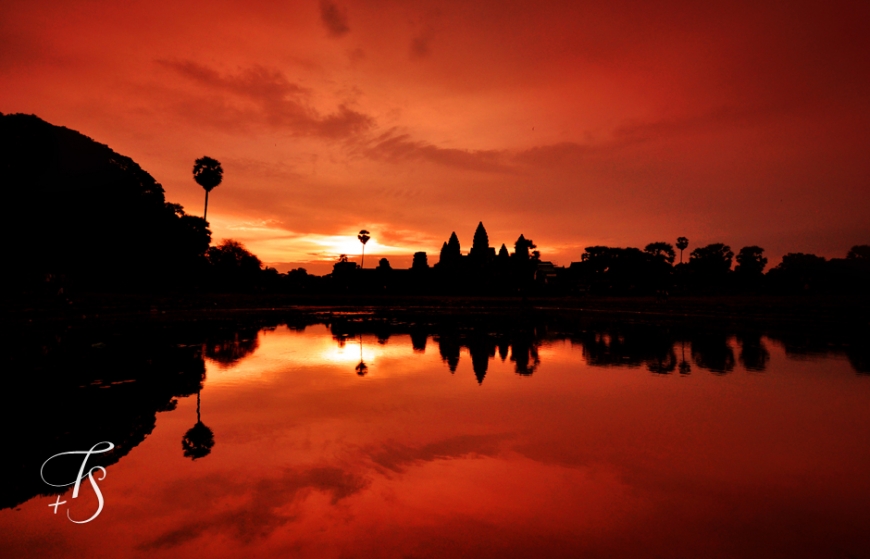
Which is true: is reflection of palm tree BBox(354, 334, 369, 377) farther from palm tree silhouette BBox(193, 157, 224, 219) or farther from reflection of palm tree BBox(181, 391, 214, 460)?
palm tree silhouette BBox(193, 157, 224, 219)

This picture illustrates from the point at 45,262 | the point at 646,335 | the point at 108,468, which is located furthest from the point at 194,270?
the point at 108,468

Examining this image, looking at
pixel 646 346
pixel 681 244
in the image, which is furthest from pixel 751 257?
pixel 646 346

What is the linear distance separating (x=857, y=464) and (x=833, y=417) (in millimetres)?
2742

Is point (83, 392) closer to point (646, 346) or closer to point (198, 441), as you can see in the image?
point (198, 441)

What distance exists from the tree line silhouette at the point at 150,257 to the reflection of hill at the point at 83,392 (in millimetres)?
21085

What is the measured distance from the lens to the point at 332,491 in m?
5.02

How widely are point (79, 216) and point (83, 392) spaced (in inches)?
1458

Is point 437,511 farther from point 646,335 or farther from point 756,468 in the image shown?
point 646,335

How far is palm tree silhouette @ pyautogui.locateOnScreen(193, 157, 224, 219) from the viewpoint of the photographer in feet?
216

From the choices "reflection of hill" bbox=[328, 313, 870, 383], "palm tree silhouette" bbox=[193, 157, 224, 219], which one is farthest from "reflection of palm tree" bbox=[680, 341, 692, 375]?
"palm tree silhouette" bbox=[193, 157, 224, 219]

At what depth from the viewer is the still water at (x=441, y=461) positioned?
4117 millimetres
